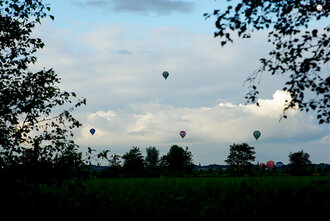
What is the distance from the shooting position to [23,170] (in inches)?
435

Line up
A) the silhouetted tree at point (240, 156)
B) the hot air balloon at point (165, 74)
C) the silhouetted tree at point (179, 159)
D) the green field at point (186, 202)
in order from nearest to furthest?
the green field at point (186, 202)
the hot air balloon at point (165, 74)
the silhouetted tree at point (179, 159)
the silhouetted tree at point (240, 156)

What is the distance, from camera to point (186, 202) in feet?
34.7

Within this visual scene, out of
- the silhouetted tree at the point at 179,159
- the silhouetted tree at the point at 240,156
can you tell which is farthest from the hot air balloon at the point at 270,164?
the silhouetted tree at the point at 179,159

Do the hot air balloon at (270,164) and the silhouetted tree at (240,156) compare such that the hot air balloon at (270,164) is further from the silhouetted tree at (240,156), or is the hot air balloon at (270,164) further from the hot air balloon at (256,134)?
the hot air balloon at (256,134)

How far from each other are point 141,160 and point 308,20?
93.6m

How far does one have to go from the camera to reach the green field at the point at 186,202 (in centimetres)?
979

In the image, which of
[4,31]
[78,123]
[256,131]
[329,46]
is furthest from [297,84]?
[256,131]

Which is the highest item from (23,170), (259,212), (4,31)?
(4,31)

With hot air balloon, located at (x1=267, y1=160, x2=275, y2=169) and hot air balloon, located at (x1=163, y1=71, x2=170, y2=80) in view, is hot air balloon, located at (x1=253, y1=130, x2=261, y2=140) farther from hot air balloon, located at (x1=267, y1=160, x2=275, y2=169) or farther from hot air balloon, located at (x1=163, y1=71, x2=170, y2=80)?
hot air balloon, located at (x1=267, y1=160, x2=275, y2=169)

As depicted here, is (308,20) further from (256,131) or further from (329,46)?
(256,131)

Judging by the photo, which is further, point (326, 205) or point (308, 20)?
point (308, 20)

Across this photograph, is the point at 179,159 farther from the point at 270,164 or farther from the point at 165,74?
the point at 165,74

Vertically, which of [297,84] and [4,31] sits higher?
[4,31]

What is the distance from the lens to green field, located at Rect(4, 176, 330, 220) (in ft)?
32.1
